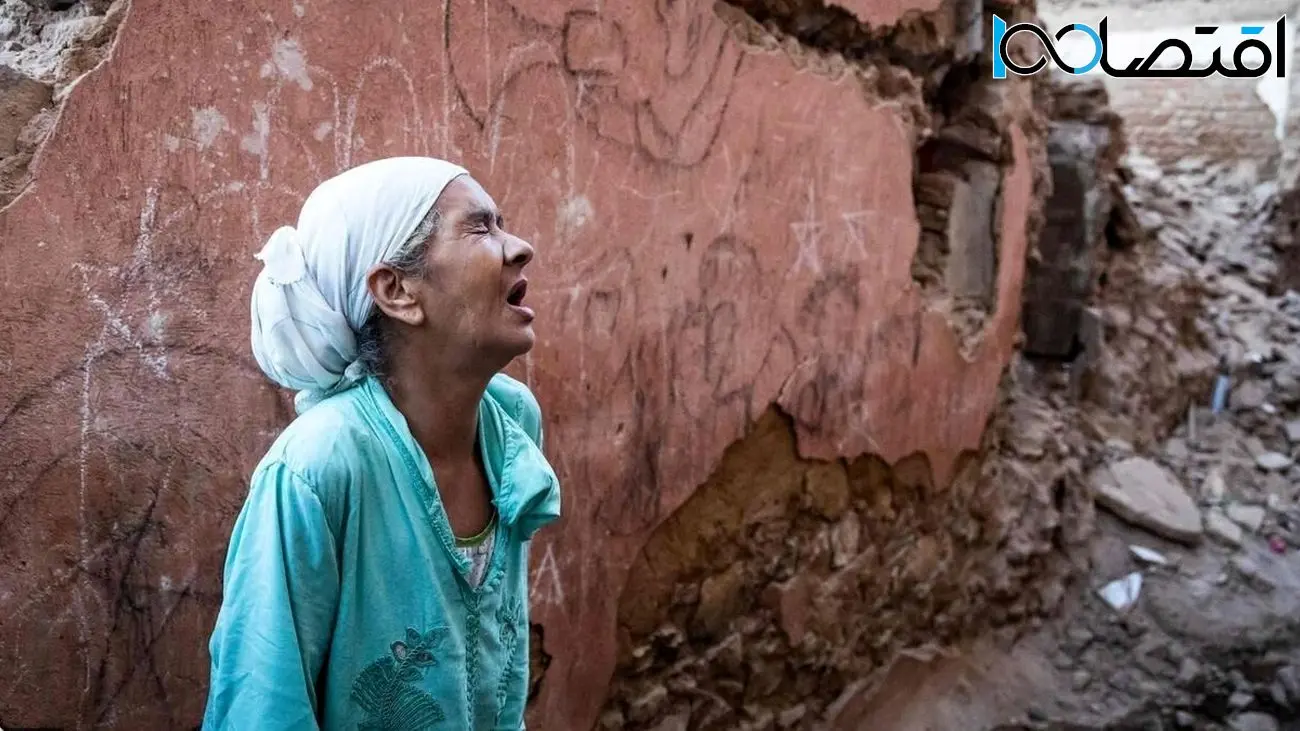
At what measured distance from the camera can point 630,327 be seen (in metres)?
2.49

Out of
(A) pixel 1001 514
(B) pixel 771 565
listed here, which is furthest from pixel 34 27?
(A) pixel 1001 514

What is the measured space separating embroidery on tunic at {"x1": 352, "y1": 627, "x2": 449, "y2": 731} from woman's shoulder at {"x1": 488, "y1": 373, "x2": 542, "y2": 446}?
0.43 m

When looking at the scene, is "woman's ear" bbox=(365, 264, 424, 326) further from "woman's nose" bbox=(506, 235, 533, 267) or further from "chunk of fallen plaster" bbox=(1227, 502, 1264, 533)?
"chunk of fallen plaster" bbox=(1227, 502, 1264, 533)

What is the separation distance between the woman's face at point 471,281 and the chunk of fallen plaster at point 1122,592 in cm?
391

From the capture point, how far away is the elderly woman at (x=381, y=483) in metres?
1.21

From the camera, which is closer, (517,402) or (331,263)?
(331,263)

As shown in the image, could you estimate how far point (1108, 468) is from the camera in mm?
4996

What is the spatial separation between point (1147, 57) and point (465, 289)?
9441 mm

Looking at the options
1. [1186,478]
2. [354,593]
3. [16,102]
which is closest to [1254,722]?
[1186,478]

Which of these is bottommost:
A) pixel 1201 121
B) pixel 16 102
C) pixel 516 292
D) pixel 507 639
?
pixel 507 639

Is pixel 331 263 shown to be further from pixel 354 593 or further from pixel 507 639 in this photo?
pixel 507 639

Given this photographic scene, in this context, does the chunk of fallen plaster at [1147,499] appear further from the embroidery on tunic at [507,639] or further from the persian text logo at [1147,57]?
the embroidery on tunic at [507,639]

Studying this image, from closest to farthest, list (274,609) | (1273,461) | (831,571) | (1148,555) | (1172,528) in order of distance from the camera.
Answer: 1. (274,609)
2. (831,571)
3. (1148,555)
4. (1172,528)
5. (1273,461)

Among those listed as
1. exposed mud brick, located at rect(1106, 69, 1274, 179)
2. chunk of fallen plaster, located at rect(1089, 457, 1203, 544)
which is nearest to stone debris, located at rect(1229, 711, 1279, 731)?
chunk of fallen plaster, located at rect(1089, 457, 1203, 544)
